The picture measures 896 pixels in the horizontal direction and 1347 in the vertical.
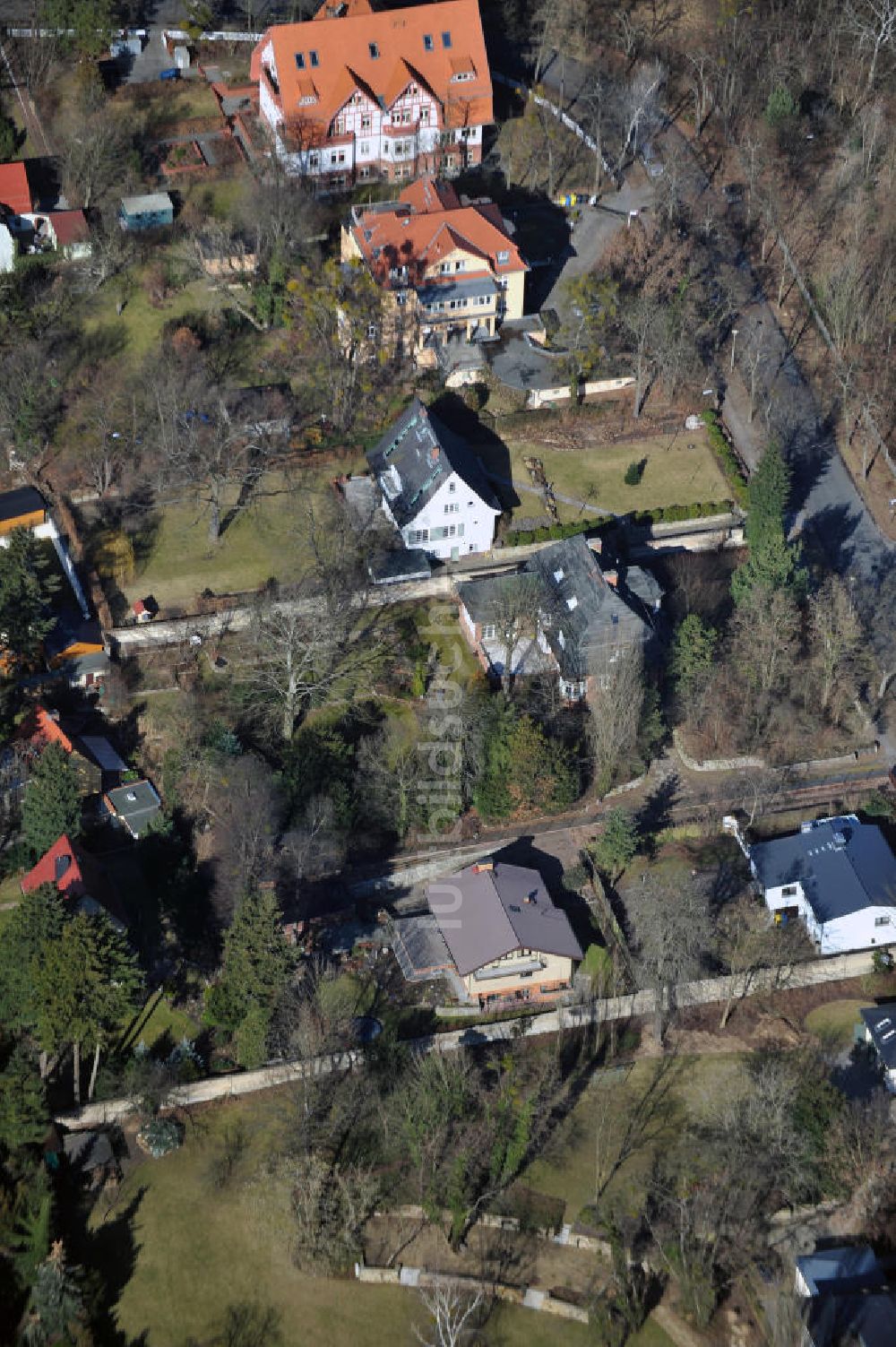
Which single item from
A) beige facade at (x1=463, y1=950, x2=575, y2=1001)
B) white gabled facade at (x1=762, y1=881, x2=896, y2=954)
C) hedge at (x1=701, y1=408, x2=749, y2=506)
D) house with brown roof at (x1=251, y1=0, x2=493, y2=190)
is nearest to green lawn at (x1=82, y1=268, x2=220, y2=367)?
house with brown roof at (x1=251, y1=0, x2=493, y2=190)

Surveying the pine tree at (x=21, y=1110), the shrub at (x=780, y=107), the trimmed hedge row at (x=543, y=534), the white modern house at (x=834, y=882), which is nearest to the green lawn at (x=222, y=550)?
the trimmed hedge row at (x=543, y=534)

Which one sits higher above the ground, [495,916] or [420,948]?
[495,916]

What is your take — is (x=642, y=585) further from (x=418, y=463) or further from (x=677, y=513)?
(x=418, y=463)

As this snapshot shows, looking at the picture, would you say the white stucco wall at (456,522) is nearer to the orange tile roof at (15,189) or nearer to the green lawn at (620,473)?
the green lawn at (620,473)

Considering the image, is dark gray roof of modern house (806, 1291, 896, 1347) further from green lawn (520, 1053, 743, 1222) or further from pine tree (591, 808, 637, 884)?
pine tree (591, 808, 637, 884)

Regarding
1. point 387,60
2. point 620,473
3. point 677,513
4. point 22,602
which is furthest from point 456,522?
point 387,60

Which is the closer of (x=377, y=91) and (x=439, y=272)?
A: (x=439, y=272)

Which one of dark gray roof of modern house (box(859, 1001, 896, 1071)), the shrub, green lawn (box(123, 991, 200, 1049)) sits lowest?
green lawn (box(123, 991, 200, 1049))
